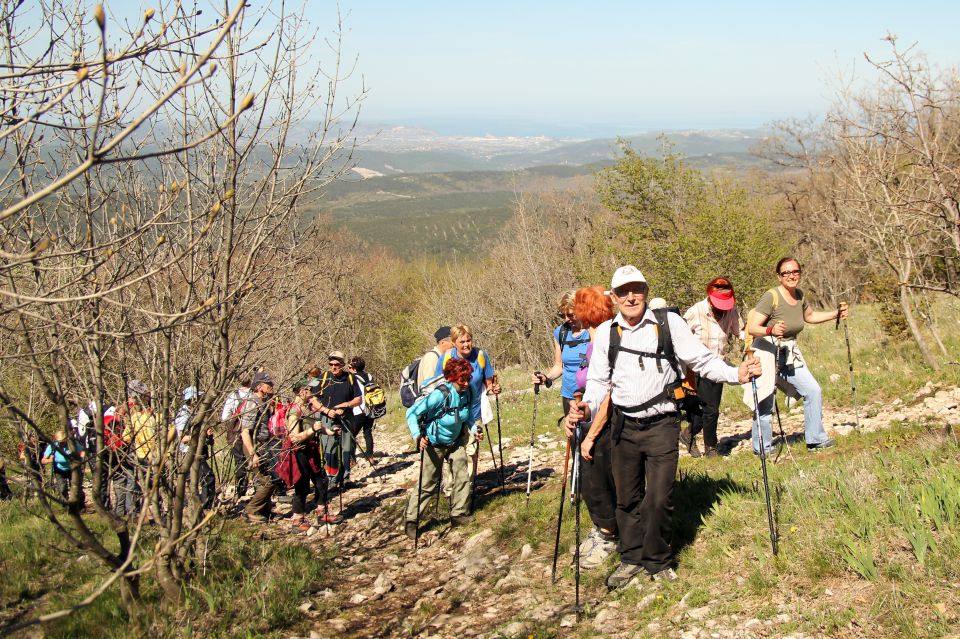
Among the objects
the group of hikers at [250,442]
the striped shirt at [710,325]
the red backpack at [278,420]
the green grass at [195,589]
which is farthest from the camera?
the red backpack at [278,420]

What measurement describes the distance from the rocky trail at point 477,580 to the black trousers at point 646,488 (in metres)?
0.29

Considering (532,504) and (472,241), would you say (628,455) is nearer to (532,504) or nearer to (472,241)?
(532,504)

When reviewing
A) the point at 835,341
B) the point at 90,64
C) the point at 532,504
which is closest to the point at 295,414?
the point at 532,504

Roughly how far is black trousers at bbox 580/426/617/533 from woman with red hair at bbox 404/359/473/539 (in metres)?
1.68

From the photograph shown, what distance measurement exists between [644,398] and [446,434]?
2852 mm

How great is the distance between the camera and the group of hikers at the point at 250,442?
5734mm

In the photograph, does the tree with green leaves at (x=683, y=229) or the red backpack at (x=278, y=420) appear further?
the tree with green leaves at (x=683, y=229)

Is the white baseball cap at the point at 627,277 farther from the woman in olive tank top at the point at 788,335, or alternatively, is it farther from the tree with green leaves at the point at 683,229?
the tree with green leaves at the point at 683,229

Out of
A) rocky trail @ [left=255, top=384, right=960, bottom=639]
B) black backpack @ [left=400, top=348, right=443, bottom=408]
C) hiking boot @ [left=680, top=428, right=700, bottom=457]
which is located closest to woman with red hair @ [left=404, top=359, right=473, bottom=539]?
black backpack @ [left=400, top=348, right=443, bottom=408]

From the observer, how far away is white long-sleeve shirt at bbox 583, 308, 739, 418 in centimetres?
493

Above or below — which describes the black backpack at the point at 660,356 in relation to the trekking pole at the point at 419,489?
above

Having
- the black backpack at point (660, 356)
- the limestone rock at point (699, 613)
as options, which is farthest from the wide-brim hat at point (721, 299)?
the limestone rock at point (699, 613)

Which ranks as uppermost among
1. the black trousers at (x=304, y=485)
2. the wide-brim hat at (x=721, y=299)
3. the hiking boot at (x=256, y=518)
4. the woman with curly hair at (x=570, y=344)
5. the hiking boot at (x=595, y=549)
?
the wide-brim hat at (x=721, y=299)

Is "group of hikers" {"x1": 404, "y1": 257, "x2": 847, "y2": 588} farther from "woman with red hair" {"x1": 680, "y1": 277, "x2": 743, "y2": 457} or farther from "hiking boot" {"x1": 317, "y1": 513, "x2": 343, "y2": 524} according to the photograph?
"hiking boot" {"x1": 317, "y1": 513, "x2": 343, "y2": 524}
